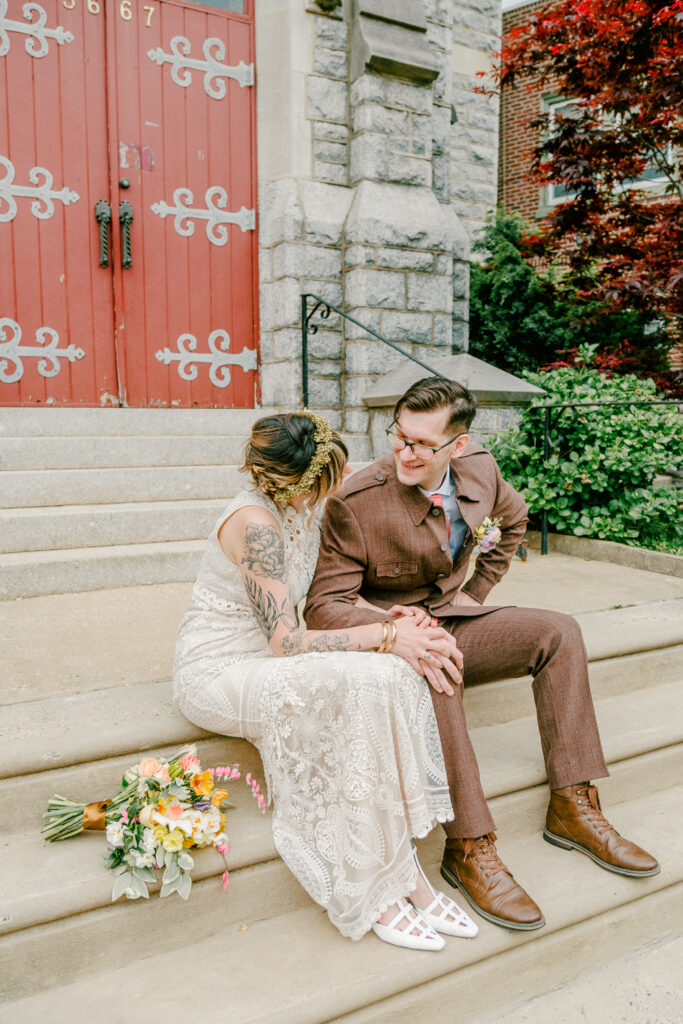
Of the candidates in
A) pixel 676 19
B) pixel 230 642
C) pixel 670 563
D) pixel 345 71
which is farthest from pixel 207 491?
pixel 676 19

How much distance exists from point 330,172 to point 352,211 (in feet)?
1.04

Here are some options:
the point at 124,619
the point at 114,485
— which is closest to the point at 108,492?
the point at 114,485

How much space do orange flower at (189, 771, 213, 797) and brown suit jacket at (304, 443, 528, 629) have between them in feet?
1.66

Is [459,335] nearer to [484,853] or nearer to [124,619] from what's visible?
[124,619]

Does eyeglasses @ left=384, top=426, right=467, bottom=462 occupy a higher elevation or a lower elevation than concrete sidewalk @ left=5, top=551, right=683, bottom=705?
higher

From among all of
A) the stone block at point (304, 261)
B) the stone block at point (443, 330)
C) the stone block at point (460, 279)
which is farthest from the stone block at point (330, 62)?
the stone block at point (443, 330)

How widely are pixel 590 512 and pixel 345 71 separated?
11.0 feet

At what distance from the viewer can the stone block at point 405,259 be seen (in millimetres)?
4871

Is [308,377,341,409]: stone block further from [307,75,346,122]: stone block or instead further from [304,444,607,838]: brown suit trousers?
[304,444,607,838]: brown suit trousers

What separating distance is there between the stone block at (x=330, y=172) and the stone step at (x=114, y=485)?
2.19 metres

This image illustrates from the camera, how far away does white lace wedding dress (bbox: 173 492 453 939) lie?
5.46 feet

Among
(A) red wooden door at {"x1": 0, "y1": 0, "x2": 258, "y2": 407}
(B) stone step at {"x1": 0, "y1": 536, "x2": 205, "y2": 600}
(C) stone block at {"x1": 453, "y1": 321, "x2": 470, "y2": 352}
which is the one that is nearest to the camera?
→ (B) stone step at {"x1": 0, "y1": 536, "x2": 205, "y2": 600}

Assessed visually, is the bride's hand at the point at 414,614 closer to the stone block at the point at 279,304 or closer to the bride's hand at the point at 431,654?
the bride's hand at the point at 431,654

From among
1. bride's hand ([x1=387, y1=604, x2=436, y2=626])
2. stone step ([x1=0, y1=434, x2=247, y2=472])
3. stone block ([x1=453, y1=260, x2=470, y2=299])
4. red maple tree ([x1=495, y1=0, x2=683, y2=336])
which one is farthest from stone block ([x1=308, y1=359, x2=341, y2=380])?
bride's hand ([x1=387, y1=604, x2=436, y2=626])
